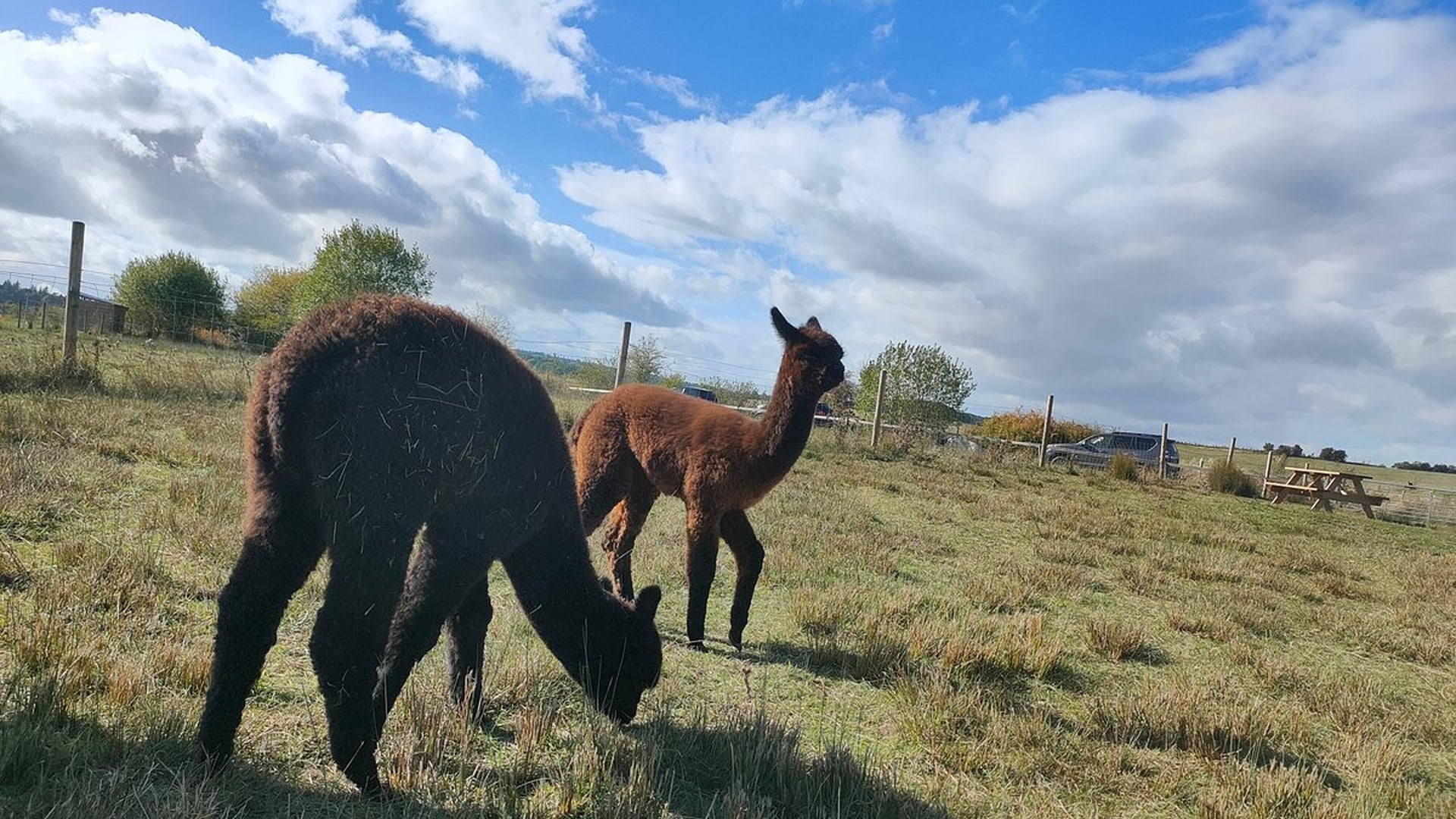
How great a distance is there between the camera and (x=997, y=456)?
24969 mm

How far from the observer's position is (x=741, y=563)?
582 centimetres

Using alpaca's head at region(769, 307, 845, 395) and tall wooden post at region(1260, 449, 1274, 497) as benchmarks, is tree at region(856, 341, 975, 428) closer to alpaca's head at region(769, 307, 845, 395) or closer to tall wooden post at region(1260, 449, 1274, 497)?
tall wooden post at region(1260, 449, 1274, 497)

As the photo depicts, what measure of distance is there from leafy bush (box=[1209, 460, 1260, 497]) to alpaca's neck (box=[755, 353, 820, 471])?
81.7 feet

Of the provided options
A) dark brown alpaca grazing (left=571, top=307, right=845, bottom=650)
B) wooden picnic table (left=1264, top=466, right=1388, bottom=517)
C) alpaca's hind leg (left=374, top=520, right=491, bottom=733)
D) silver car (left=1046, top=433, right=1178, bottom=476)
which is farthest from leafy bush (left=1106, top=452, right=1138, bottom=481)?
alpaca's hind leg (left=374, top=520, right=491, bottom=733)

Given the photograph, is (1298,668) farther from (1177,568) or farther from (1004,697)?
(1177,568)

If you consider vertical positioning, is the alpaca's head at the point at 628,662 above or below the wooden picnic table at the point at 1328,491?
below

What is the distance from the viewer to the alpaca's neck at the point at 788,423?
5.70 m

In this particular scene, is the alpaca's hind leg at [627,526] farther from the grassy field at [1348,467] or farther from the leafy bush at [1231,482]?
the grassy field at [1348,467]

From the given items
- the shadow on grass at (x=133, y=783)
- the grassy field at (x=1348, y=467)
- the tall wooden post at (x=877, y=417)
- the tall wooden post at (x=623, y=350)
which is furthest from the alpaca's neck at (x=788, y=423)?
the grassy field at (x=1348, y=467)

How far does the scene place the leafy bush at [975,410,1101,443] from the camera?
133ft

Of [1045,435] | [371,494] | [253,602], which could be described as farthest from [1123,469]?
[253,602]

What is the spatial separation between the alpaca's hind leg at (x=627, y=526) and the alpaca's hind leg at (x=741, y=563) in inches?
32.9

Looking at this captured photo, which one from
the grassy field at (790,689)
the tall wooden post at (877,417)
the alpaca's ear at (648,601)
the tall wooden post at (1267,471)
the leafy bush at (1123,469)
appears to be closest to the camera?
the grassy field at (790,689)

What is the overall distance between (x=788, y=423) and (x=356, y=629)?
3.51 meters
